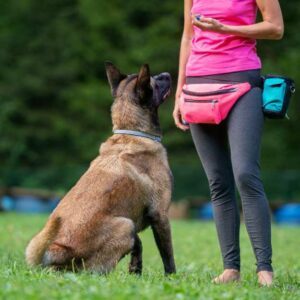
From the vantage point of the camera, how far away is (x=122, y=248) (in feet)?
22.0

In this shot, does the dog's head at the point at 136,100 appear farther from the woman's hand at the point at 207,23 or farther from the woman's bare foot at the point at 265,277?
the woman's bare foot at the point at 265,277

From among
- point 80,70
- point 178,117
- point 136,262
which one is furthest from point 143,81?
point 80,70

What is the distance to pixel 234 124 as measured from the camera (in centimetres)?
630

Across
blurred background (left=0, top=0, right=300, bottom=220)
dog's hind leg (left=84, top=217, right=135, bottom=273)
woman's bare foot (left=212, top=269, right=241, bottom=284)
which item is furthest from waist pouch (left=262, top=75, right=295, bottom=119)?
blurred background (left=0, top=0, right=300, bottom=220)

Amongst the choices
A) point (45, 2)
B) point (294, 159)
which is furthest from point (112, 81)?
point (45, 2)

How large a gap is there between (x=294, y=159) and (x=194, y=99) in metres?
30.1

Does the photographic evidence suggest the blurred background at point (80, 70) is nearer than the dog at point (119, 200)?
No

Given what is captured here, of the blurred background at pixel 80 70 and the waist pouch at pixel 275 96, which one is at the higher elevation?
the waist pouch at pixel 275 96

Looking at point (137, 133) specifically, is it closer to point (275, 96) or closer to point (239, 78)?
point (239, 78)

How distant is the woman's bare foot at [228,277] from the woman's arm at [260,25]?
1.81 metres

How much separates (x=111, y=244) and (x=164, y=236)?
0.57 meters

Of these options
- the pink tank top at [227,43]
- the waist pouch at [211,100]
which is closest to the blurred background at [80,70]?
the waist pouch at [211,100]

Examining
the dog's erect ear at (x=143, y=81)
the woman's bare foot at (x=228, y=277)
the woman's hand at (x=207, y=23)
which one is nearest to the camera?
the woman's hand at (x=207, y=23)

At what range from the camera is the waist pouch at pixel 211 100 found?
631cm
